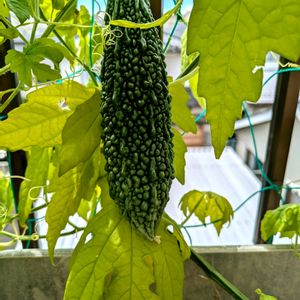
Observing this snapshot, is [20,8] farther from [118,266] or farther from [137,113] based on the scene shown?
[118,266]

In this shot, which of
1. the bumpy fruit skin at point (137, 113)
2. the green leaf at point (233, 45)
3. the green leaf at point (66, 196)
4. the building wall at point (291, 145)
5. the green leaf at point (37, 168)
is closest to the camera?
the green leaf at point (233, 45)

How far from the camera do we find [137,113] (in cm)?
43

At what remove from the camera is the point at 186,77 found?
55 cm

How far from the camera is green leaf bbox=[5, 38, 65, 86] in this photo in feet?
1.63

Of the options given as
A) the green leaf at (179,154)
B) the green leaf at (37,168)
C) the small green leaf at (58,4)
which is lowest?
the green leaf at (37,168)

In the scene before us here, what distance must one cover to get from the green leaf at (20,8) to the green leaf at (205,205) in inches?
17.6

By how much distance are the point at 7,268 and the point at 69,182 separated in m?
0.26

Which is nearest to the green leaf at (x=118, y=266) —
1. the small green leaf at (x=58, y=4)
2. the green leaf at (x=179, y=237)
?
the green leaf at (x=179, y=237)

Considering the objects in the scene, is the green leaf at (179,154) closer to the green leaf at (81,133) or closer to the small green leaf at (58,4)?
the green leaf at (81,133)

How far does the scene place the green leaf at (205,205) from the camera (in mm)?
764

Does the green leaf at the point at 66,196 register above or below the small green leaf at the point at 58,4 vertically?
below

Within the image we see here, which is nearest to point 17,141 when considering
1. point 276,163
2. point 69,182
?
point 69,182

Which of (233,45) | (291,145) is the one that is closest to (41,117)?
(233,45)

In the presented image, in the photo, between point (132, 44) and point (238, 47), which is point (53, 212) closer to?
point (132, 44)
